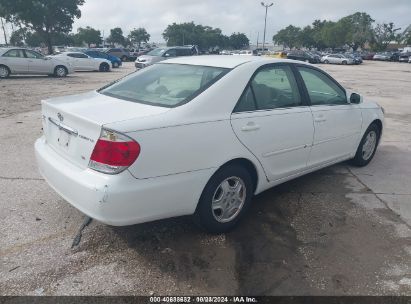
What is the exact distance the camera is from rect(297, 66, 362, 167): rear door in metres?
4.34

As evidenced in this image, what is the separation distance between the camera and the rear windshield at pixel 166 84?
3337 millimetres

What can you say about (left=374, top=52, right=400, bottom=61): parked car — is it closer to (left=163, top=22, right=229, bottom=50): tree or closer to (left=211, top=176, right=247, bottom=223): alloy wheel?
(left=163, top=22, right=229, bottom=50): tree

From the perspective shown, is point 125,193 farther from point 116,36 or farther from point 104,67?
point 116,36

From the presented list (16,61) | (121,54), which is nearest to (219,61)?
(16,61)

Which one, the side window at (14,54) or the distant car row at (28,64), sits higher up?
the side window at (14,54)

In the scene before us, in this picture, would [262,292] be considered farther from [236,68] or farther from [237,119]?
[236,68]

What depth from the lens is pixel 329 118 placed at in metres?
4.48

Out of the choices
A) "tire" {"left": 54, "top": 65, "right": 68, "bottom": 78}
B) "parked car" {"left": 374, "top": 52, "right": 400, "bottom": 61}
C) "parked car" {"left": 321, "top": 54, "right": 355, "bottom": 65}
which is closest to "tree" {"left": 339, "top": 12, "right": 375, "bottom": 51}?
"parked car" {"left": 374, "top": 52, "right": 400, "bottom": 61}

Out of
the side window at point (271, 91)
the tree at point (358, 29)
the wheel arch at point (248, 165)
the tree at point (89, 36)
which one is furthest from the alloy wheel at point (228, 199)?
the tree at point (89, 36)

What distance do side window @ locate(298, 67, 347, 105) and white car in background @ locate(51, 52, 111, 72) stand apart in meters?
22.6

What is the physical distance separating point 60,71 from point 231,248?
18.3 metres

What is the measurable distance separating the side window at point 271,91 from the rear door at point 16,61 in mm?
16170

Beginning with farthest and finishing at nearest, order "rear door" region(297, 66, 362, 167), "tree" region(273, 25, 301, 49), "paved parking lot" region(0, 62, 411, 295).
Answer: "tree" region(273, 25, 301, 49) → "rear door" region(297, 66, 362, 167) → "paved parking lot" region(0, 62, 411, 295)

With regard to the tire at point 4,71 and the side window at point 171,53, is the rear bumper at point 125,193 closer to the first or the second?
the tire at point 4,71
